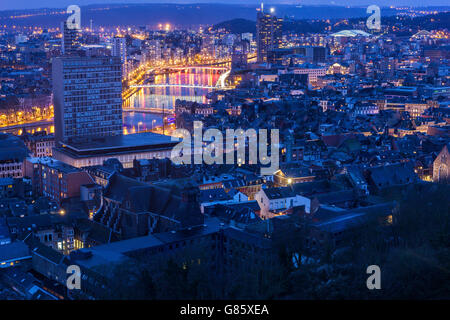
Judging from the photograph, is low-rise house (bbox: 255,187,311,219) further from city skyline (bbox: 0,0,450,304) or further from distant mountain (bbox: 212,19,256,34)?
distant mountain (bbox: 212,19,256,34)

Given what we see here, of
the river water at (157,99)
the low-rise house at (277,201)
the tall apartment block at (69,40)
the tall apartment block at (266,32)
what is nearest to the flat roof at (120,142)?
the river water at (157,99)

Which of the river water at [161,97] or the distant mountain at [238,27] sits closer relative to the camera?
the river water at [161,97]

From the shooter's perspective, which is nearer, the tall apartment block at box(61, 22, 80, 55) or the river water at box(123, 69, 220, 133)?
the river water at box(123, 69, 220, 133)

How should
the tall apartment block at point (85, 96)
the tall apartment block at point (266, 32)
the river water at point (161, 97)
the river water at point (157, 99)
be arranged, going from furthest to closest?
the tall apartment block at point (266, 32), the river water at point (161, 97), the river water at point (157, 99), the tall apartment block at point (85, 96)

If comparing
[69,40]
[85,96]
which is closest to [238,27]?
[69,40]

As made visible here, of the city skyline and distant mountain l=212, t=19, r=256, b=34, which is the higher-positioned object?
distant mountain l=212, t=19, r=256, b=34

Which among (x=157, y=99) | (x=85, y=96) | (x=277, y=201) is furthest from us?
(x=157, y=99)

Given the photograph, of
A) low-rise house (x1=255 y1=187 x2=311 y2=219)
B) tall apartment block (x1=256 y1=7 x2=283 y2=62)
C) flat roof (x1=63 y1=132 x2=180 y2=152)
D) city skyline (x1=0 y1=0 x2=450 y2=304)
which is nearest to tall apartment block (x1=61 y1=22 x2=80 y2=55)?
city skyline (x1=0 y1=0 x2=450 y2=304)

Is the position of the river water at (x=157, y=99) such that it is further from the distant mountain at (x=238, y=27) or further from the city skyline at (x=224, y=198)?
the distant mountain at (x=238, y=27)

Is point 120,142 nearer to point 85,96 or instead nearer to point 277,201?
point 85,96
